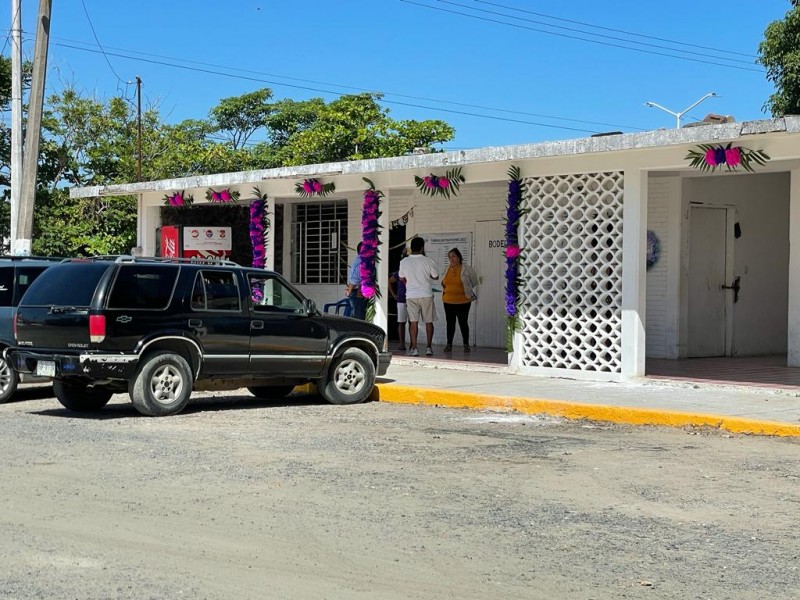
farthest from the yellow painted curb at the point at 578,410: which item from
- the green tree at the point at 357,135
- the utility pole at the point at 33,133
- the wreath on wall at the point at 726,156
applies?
the green tree at the point at 357,135

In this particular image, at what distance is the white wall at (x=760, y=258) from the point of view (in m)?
18.4

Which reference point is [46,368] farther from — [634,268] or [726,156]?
[726,156]

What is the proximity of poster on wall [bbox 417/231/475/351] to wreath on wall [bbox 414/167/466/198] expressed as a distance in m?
4.04

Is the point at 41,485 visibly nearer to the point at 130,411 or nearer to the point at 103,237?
the point at 130,411

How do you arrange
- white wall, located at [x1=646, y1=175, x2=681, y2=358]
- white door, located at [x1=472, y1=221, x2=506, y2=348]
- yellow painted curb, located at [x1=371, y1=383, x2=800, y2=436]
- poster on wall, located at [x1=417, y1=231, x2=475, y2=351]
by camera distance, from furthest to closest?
poster on wall, located at [x1=417, y1=231, x2=475, y2=351], white door, located at [x1=472, y1=221, x2=506, y2=348], white wall, located at [x1=646, y1=175, x2=681, y2=358], yellow painted curb, located at [x1=371, y1=383, x2=800, y2=436]

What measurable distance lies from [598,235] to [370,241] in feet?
14.0

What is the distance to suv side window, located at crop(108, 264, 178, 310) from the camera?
1113 centimetres

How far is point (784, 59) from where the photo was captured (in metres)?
26.5

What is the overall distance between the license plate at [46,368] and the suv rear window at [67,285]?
2.00 feet

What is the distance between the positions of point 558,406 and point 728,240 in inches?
287

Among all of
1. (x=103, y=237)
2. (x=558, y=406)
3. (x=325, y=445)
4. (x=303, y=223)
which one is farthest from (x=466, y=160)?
(x=103, y=237)

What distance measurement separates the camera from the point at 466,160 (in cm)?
1525

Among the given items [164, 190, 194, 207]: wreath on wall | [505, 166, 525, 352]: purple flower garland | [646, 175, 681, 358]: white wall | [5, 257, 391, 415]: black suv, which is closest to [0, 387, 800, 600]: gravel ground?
[5, 257, 391, 415]: black suv

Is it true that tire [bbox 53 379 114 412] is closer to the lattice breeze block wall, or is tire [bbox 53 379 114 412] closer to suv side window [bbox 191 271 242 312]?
suv side window [bbox 191 271 242 312]
